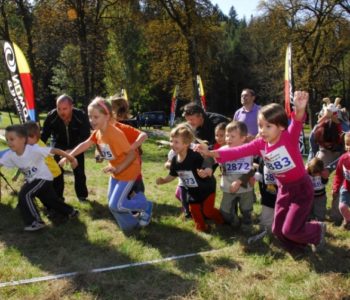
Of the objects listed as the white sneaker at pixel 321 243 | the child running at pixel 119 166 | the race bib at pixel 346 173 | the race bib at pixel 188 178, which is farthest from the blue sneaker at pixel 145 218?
the race bib at pixel 346 173

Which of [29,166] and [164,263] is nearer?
[164,263]

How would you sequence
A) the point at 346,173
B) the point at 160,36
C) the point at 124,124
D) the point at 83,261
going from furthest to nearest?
the point at 160,36 → the point at 124,124 → the point at 346,173 → the point at 83,261

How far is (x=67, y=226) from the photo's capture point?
566 centimetres

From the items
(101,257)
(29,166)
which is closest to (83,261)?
(101,257)

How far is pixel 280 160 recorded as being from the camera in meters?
4.40

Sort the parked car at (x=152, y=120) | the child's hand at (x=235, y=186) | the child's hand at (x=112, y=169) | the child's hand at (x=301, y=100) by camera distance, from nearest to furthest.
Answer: the child's hand at (x=301, y=100) < the child's hand at (x=235, y=186) < the child's hand at (x=112, y=169) < the parked car at (x=152, y=120)

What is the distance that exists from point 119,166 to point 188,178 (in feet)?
2.78

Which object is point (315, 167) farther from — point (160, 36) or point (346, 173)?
point (160, 36)

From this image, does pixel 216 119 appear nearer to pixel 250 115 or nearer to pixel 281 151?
pixel 250 115

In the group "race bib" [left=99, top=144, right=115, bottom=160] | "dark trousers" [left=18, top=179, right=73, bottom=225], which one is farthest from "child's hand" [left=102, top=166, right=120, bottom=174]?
"dark trousers" [left=18, top=179, right=73, bottom=225]

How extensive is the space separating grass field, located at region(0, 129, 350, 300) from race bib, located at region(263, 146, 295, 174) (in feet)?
2.98

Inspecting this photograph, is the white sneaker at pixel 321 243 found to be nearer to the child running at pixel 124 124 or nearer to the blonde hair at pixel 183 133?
the blonde hair at pixel 183 133

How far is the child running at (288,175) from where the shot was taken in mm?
4297

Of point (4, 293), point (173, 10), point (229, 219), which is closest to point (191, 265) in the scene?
point (229, 219)
